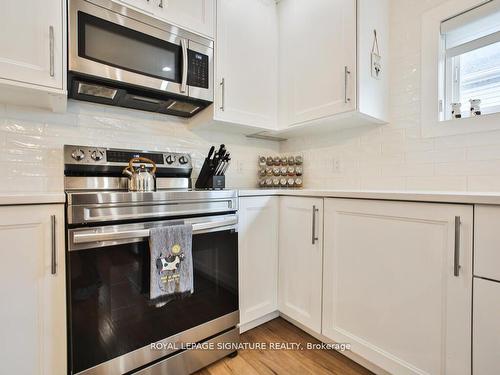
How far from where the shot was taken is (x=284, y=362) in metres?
1.44

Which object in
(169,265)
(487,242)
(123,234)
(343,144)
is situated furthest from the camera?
(343,144)

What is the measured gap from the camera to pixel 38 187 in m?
1.41

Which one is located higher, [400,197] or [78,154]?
[78,154]

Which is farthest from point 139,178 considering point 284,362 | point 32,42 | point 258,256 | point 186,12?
point 284,362

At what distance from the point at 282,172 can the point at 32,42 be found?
172 centimetres

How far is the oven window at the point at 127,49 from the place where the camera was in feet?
4.16

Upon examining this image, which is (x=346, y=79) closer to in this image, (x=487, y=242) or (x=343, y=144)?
(x=343, y=144)

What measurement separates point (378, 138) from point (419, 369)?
4.50 feet

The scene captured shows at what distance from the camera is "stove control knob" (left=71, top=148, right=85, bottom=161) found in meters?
1.44

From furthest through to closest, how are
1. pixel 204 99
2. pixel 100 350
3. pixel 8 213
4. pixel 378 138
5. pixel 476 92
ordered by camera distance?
pixel 378 138
pixel 204 99
pixel 476 92
pixel 100 350
pixel 8 213

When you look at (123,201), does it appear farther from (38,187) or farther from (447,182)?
(447,182)

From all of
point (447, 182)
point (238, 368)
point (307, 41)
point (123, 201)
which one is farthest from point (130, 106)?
point (447, 182)

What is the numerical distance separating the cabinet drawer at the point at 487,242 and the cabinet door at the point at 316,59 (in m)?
0.90

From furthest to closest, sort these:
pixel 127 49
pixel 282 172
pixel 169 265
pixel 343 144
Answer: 1. pixel 282 172
2. pixel 343 144
3. pixel 127 49
4. pixel 169 265
